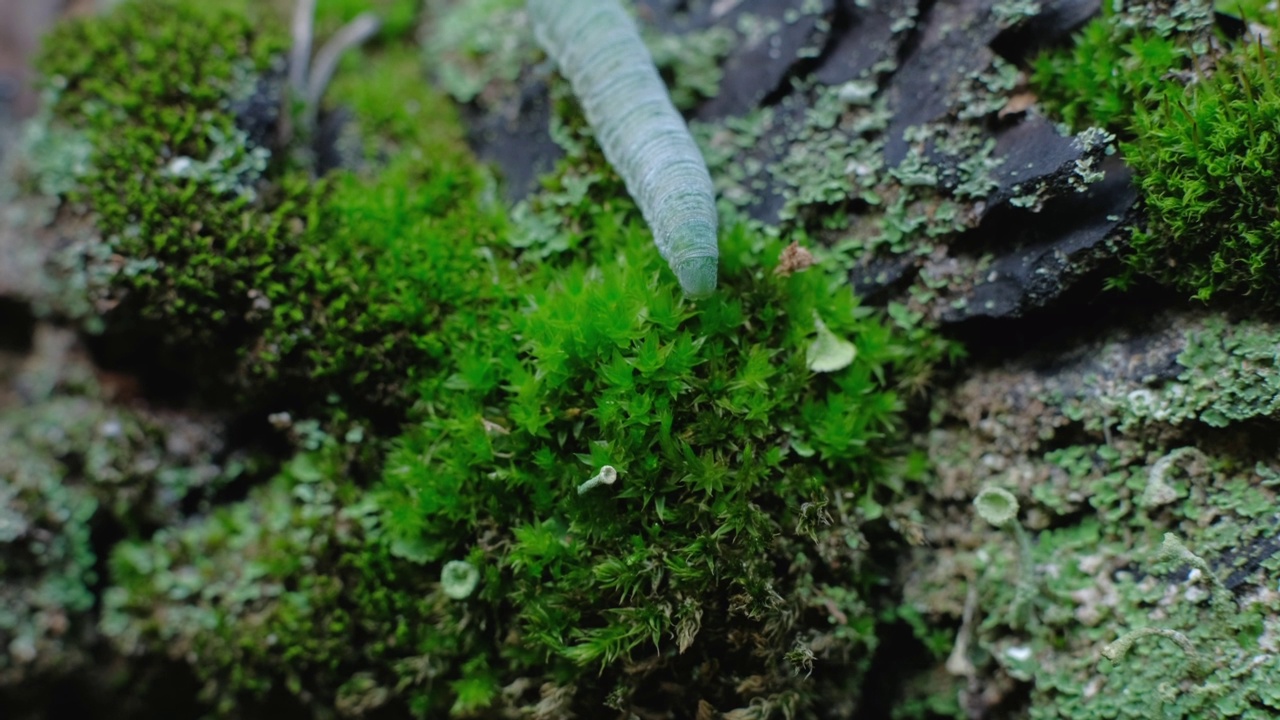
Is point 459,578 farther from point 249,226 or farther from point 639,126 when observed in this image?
point 639,126

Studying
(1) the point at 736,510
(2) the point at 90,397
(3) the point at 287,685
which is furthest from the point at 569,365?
(2) the point at 90,397

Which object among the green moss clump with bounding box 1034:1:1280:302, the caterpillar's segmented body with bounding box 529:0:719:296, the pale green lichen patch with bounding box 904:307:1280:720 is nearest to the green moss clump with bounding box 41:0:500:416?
the caterpillar's segmented body with bounding box 529:0:719:296

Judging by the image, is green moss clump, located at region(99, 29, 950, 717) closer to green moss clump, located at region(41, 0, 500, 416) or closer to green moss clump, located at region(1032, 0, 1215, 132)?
green moss clump, located at region(41, 0, 500, 416)

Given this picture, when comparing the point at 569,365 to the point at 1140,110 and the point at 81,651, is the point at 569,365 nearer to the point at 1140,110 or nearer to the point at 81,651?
the point at 1140,110

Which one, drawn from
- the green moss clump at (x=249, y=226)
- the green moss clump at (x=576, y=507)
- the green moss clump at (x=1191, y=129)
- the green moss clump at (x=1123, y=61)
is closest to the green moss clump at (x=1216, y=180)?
the green moss clump at (x=1191, y=129)

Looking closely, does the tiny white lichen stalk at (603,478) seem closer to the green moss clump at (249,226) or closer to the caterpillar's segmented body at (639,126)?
the caterpillar's segmented body at (639,126)
